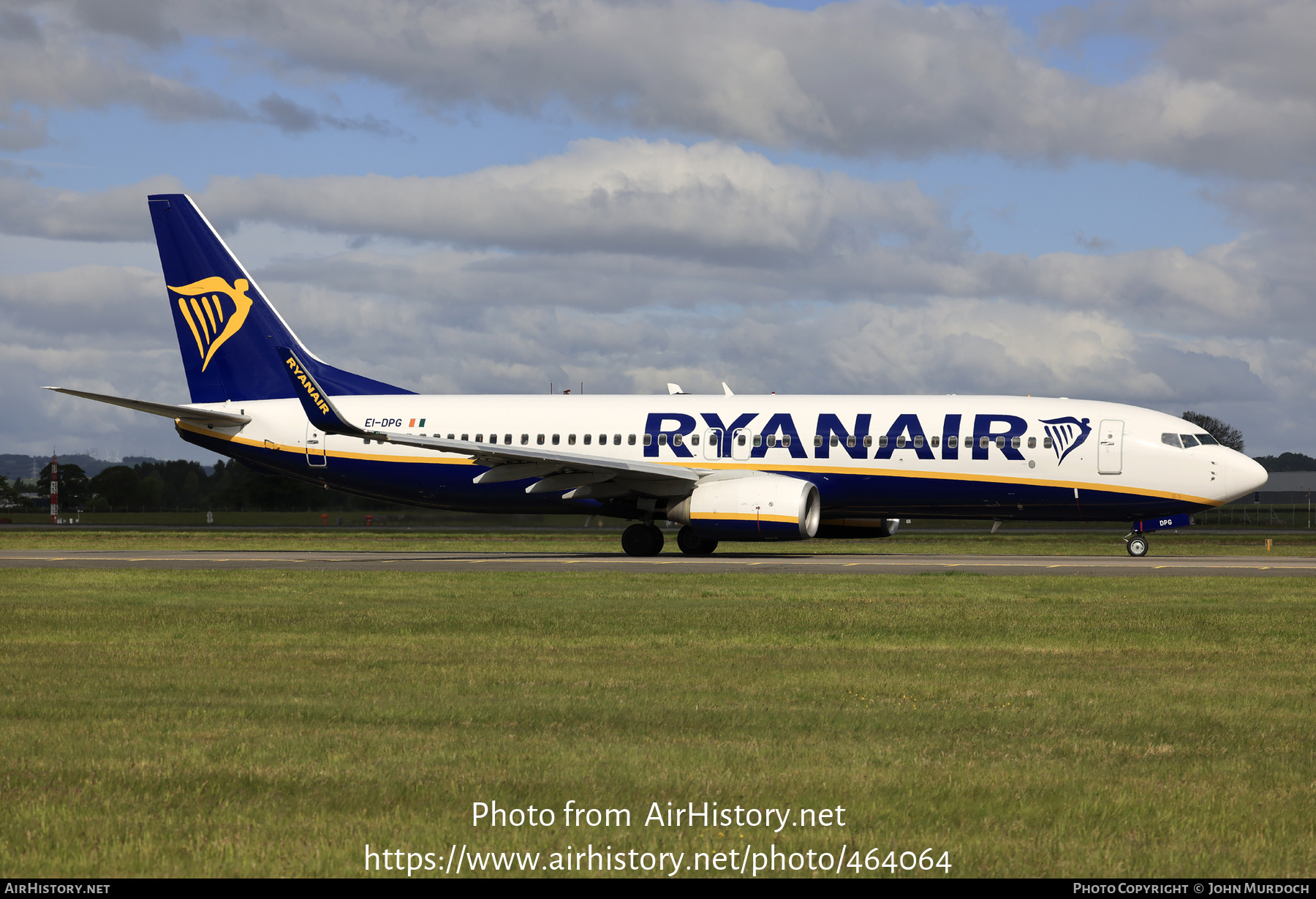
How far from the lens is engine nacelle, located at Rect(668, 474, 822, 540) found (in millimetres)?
30609

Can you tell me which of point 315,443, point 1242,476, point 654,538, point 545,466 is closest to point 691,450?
point 654,538

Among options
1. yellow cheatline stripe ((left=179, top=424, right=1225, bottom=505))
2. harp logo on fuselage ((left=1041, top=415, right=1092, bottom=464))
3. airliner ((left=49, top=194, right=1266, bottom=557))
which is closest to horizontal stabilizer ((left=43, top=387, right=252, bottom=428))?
airliner ((left=49, top=194, right=1266, bottom=557))

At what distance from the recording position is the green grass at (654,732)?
652 cm

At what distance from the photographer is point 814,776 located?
7840 mm

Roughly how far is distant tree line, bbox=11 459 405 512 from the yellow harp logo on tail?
23862mm

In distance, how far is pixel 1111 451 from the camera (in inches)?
1257

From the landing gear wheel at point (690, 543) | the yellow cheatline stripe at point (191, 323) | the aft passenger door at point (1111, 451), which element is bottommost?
the landing gear wheel at point (690, 543)

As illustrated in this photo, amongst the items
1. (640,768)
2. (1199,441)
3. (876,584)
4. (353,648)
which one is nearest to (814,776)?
(640,768)

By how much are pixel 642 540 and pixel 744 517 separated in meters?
3.83

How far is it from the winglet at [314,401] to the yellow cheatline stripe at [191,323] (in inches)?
314

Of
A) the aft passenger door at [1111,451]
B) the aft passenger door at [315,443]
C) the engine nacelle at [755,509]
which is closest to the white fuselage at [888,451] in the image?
the aft passenger door at [1111,451]

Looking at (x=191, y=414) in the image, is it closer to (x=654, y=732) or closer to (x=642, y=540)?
(x=642, y=540)

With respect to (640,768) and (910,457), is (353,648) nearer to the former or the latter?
(640,768)

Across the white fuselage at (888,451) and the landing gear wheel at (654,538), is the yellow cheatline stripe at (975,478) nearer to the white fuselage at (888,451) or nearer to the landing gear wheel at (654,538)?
the white fuselage at (888,451)
